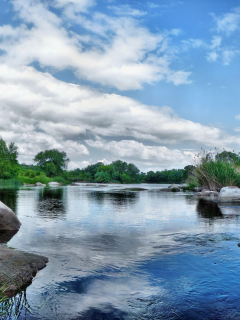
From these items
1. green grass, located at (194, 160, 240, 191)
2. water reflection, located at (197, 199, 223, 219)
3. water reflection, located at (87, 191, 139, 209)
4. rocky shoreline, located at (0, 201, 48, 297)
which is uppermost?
green grass, located at (194, 160, 240, 191)

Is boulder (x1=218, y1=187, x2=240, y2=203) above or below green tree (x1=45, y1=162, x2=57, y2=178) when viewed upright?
below

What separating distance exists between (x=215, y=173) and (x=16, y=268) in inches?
924

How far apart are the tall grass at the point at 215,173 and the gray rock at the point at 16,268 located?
22.0 meters

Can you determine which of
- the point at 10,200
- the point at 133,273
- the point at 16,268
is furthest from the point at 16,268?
the point at 10,200

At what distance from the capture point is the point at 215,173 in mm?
25656

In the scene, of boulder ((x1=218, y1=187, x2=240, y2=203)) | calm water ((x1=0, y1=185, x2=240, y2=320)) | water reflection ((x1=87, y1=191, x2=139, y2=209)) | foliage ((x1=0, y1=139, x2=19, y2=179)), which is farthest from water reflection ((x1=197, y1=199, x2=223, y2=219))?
foliage ((x1=0, y1=139, x2=19, y2=179))

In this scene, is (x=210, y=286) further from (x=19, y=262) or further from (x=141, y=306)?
(x=19, y=262)

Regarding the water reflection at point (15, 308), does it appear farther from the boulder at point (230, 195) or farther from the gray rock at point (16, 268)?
the boulder at point (230, 195)

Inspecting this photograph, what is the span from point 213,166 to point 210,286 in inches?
887

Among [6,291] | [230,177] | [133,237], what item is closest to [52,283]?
[6,291]

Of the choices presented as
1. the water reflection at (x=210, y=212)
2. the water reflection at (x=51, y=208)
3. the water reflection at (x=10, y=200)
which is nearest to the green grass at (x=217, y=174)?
the water reflection at (x=210, y=212)

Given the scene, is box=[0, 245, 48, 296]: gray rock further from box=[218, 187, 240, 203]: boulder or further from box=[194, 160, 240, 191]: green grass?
box=[194, 160, 240, 191]: green grass

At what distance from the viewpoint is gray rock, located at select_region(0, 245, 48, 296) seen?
437 cm

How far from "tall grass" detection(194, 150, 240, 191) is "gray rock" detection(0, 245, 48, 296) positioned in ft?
72.3
